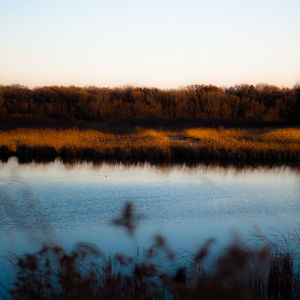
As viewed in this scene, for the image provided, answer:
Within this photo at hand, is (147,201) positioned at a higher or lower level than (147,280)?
lower

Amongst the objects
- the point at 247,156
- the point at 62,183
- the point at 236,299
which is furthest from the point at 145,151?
the point at 236,299

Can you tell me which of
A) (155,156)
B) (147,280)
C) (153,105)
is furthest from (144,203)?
(153,105)

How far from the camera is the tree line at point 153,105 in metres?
33.8

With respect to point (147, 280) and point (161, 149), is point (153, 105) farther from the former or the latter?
point (147, 280)

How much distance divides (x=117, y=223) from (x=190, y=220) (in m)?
1.18

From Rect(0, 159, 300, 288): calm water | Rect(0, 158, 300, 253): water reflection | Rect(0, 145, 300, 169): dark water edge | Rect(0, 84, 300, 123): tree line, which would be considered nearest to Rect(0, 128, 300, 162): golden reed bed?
Rect(0, 145, 300, 169): dark water edge

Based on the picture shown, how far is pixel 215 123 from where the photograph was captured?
95.1ft

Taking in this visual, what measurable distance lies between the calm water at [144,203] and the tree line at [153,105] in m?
20.9

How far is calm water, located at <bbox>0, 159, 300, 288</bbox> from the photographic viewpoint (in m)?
6.04

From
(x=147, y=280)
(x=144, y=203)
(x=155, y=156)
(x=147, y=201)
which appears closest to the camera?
(x=147, y=280)

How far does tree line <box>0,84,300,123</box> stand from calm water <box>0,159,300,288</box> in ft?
68.7

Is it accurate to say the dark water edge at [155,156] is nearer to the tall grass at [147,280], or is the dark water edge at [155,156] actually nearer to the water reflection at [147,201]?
the water reflection at [147,201]

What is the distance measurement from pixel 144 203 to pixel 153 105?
92.5 feet

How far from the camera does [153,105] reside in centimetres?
3603
